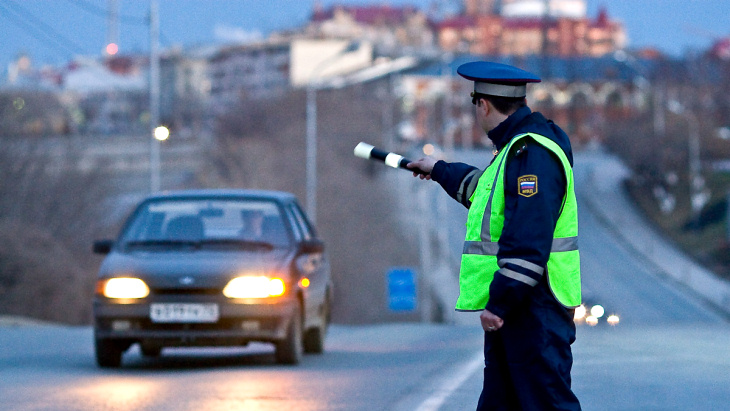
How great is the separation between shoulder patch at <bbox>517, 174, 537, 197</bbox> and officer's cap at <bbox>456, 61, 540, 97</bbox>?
421 millimetres

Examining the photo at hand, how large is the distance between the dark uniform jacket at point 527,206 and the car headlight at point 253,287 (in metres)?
6.42

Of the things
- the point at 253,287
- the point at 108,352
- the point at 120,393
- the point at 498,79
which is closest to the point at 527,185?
the point at 498,79

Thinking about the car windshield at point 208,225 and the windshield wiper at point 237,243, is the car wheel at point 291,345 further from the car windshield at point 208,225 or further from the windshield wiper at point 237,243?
the car windshield at point 208,225

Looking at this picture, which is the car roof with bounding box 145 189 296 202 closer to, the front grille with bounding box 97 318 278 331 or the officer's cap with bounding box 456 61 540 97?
the front grille with bounding box 97 318 278 331

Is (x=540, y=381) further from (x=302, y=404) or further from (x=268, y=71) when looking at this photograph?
(x=268, y=71)

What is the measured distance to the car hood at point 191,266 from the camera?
36.7 ft

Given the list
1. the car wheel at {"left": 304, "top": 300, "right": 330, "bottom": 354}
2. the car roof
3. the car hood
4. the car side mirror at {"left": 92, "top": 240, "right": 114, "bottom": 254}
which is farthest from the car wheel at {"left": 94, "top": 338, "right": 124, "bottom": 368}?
the car wheel at {"left": 304, "top": 300, "right": 330, "bottom": 354}

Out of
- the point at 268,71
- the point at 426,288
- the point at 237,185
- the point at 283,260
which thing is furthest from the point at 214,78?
the point at 283,260

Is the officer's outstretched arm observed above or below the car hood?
above

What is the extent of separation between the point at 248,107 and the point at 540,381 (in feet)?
328

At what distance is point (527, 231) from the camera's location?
473 cm

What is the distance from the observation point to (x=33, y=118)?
214ft

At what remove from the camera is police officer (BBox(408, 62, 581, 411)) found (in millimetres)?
4746

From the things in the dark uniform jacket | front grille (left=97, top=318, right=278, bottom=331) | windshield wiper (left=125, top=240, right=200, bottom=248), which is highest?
the dark uniform jacket
